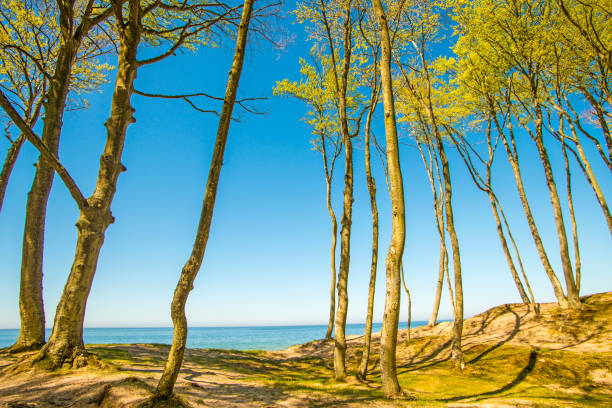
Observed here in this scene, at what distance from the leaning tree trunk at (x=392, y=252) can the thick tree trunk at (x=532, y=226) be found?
8541 millimetres

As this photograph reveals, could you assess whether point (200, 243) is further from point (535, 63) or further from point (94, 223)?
point (535, 63)

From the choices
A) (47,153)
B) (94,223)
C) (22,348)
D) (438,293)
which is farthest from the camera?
(438,293)

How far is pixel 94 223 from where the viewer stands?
5797 mm

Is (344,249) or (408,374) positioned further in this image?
(408,374)

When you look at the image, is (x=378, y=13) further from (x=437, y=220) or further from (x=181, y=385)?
(x=437, y=220)

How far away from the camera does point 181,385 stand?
4.91 metres

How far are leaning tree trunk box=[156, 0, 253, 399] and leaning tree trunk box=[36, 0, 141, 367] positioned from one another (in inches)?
111

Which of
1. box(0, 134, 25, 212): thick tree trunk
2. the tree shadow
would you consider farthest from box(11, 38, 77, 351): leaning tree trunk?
the tree shadow

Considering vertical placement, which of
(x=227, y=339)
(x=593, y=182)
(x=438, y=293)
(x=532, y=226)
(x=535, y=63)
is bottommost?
(x=227, y=339)

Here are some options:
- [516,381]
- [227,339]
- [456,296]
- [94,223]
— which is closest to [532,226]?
[456,296]

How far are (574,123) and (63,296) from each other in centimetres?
1484

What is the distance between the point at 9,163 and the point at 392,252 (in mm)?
10689

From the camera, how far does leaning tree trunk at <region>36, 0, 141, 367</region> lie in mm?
5324

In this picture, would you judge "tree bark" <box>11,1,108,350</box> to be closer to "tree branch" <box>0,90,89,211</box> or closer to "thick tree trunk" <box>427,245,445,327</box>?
"tree branch" <box>0,90,89,211</box>
